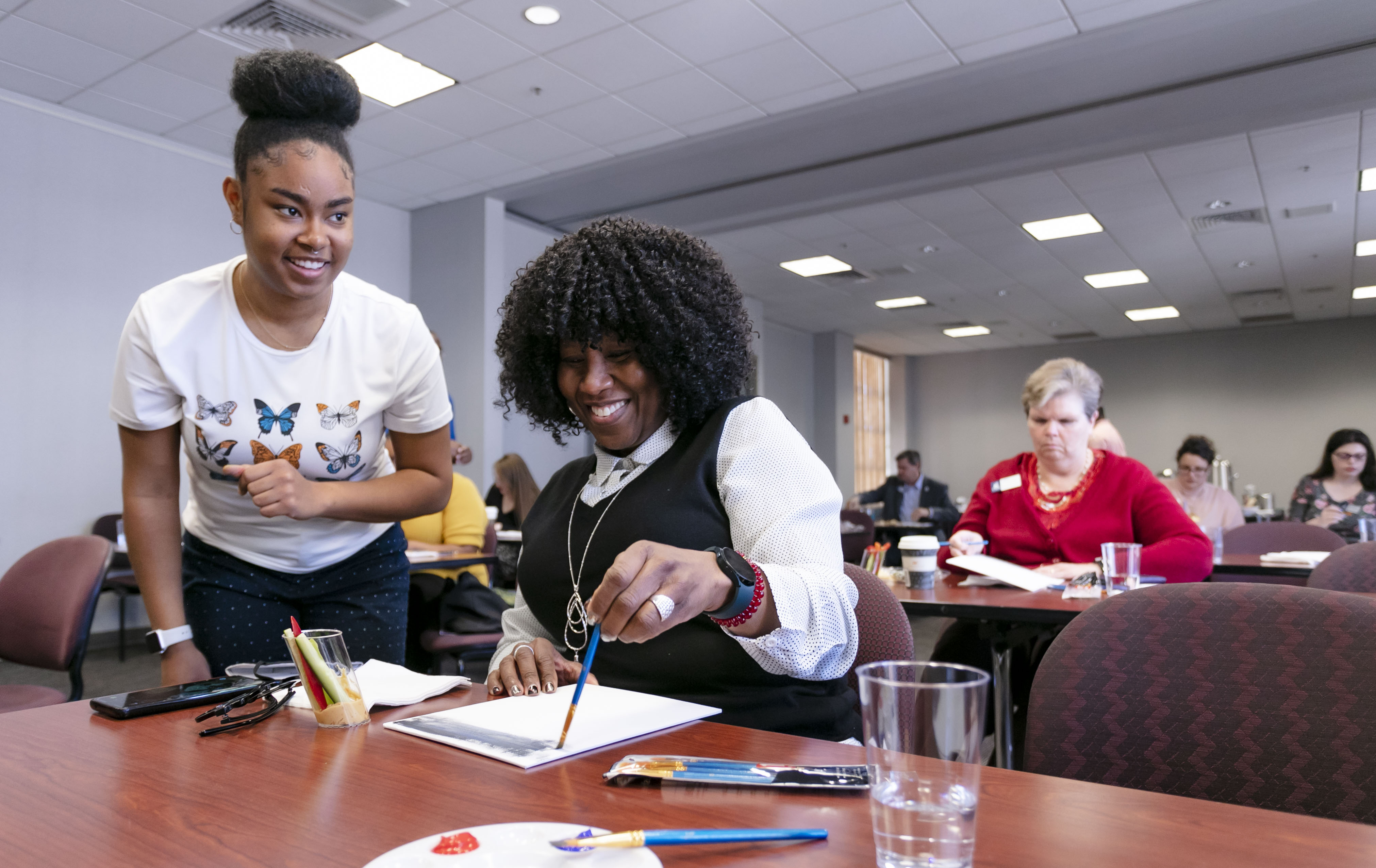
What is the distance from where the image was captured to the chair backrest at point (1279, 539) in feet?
11.1

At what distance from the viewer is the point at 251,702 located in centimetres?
103

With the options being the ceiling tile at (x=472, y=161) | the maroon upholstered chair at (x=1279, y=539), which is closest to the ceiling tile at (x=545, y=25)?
the ceiling tile at (x=472, y=161)

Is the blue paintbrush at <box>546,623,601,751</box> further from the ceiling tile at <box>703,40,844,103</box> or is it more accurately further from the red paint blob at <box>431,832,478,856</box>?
the ceiling tile at <box>703,40,844,103</box>

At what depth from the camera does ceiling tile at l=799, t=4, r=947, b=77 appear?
4391mm

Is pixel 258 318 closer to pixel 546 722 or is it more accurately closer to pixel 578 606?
pixel 578 606

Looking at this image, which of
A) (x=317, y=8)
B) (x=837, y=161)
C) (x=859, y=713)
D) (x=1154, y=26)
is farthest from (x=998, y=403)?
(x=859, y=713)

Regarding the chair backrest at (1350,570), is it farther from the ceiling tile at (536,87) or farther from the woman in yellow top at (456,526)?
the ceiling tile at (536,87)

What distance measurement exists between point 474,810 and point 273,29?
493 centimetres

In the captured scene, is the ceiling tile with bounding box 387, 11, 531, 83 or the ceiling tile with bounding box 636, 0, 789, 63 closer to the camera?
the ceiling tile with bounding box 636, 0, 789, 63

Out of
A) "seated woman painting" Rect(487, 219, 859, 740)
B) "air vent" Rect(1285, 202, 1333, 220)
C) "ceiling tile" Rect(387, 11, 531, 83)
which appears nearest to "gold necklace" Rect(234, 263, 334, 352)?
"seated woman painting" Rect(487, 219, 859, 740)

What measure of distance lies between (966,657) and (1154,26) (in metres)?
3.72

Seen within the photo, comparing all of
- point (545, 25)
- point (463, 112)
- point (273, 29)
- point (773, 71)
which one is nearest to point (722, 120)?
point (773, 71)

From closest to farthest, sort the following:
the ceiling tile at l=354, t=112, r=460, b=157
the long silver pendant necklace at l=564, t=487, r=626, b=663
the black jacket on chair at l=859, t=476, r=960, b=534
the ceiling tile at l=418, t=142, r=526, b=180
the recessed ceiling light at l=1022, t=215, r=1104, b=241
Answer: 1. the long silver pendant necklace at l=564, t=487, r=626, b=663
2. the ceiling tile at l=354, t=112, r=460, b=157
3. the ceiling tile at l=418, t=142, r=526, b=180
4. the recessed ceiling light at l=1022, t=215, r=1104, b=241
5. the black jacket on chair at l=859, t=476, r=960, b=534

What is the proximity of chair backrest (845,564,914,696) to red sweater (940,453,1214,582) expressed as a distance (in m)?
1.24
